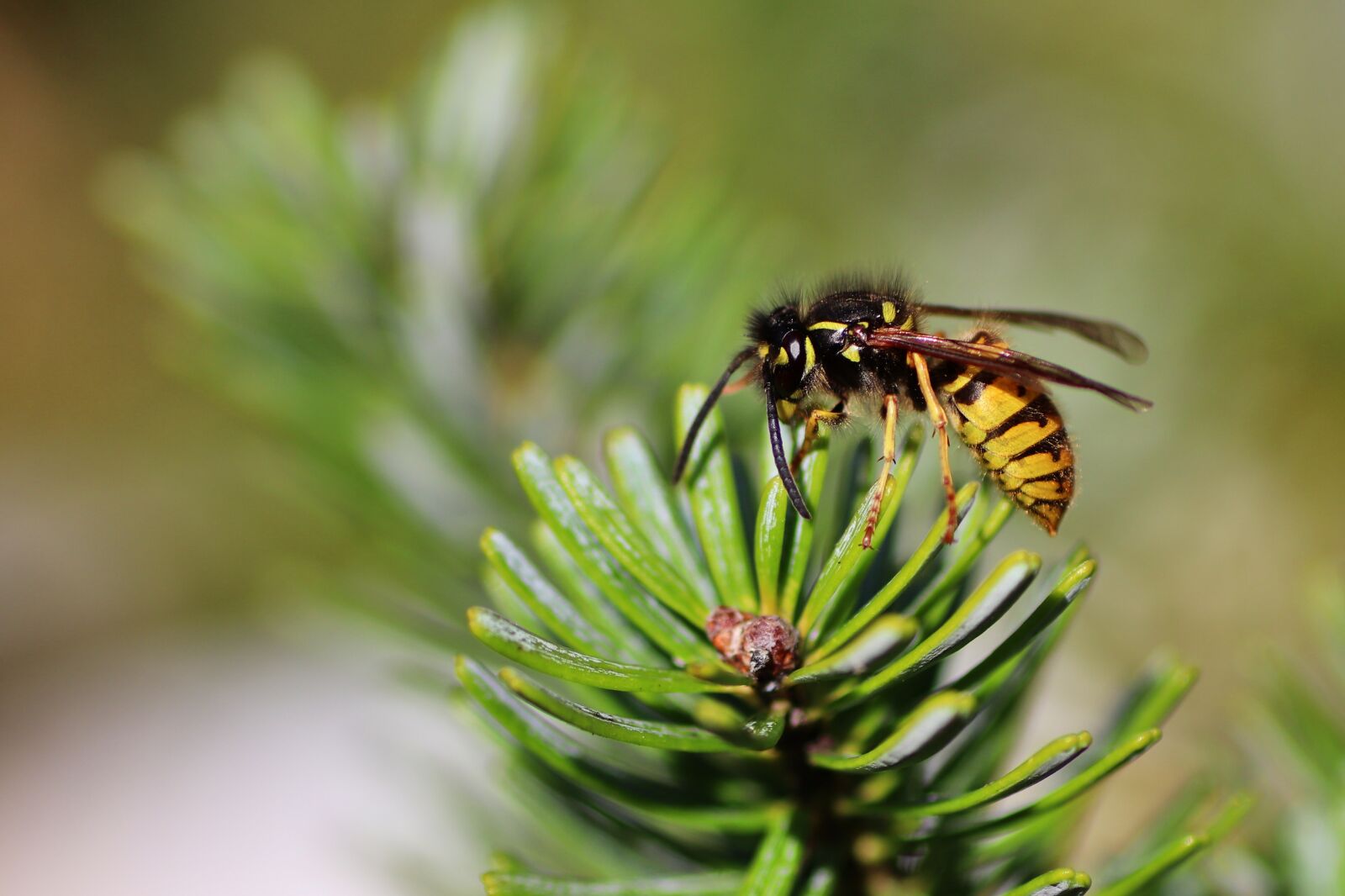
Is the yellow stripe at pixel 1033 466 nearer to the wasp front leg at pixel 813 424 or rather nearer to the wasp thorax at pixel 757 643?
the wasp front leg at pixel 813 424

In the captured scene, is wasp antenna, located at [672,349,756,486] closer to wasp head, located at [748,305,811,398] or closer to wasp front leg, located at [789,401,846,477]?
wasp front leg, located at [789,401,846,477]

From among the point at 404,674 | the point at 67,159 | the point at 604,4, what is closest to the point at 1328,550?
the point at 404,674

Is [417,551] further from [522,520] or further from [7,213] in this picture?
[7,213]

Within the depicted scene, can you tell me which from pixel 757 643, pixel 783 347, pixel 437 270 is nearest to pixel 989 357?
pixel 783 347

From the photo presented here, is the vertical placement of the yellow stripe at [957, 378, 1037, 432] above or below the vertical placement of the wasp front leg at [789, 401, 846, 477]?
above

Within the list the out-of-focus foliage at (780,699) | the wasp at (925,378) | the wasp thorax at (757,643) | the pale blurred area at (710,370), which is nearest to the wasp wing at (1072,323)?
the wasp at (925,378)

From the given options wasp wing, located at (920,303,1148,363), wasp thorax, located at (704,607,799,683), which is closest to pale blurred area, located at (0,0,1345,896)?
wasp wing, located at (920,303,1148,363)

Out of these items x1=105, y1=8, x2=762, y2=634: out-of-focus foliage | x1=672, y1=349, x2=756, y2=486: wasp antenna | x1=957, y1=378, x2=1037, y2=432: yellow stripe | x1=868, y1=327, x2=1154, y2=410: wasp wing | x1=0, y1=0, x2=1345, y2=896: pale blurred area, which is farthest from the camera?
x1=0, y1=0, x2=1345, y2=896: pale blurred area
